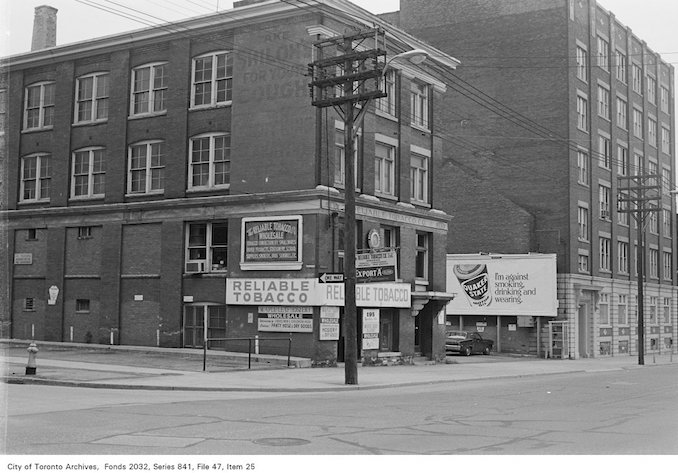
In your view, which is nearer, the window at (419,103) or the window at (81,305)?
the window at (81,305)

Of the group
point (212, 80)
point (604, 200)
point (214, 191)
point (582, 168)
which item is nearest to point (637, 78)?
point (604, 200)

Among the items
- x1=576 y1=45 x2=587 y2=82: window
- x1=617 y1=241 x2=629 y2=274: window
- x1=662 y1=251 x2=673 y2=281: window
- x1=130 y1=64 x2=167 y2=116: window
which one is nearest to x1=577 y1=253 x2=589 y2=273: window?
x1=617 y1=241 x2=629 y2=274: window

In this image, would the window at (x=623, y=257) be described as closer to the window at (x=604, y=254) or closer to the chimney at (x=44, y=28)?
the window at (x=604, y=254)

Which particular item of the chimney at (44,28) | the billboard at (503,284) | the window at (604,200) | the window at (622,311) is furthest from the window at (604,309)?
the chimney at (44,28)

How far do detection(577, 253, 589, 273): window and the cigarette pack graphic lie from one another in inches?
248

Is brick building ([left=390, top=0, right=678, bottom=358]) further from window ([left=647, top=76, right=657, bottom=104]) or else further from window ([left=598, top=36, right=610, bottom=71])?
window ([left=647, top=76, right=657, bottom=104])

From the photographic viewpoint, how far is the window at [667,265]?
67.7m

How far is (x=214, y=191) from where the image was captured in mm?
34156

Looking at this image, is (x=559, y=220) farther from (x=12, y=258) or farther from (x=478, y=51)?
(x=12, y=258)

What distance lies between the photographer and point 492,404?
18.4m

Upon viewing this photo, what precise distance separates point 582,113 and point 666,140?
56.1 ft

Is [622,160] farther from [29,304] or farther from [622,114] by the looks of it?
[29,304]

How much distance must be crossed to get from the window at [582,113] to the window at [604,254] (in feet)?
26.1

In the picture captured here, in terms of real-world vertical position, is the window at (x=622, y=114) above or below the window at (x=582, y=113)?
above
